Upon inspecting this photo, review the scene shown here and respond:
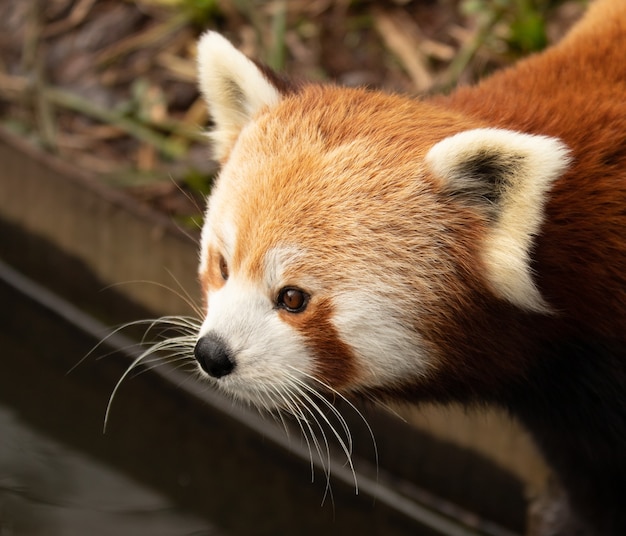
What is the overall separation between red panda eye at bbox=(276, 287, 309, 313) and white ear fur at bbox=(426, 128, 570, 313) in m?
0.45

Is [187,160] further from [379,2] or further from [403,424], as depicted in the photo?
[403,424]

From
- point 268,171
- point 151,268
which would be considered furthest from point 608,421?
point 151,268

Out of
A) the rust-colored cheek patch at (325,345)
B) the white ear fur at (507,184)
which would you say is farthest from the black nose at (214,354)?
the white ear fur at (507,184)

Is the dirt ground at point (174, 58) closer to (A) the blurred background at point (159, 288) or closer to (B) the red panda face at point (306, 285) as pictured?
(A) the blurred background at point (159, 288)

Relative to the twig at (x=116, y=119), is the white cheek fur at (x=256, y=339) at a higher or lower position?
lower

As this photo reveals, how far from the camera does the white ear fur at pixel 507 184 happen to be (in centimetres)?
218

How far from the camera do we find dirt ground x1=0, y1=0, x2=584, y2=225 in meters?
4.75

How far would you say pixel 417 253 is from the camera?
238 centimetres

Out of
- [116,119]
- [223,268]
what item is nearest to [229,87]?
[223,268]

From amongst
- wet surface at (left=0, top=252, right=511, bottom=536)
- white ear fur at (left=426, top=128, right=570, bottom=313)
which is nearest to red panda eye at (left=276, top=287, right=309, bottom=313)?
white ear fur at (left=426, top=128, right=570, bottom=313)

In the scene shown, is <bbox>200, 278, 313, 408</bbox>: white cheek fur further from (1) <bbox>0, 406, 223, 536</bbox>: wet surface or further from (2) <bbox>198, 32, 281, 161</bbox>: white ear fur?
(1) <bbox>0, 406, 223, 536</bbox>: wet surface

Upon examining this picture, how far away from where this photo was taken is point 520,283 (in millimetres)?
2318

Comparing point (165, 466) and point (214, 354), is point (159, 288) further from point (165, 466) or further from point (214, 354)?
point (214, 354)

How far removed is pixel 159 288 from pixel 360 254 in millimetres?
2192
